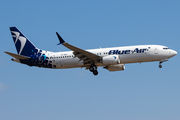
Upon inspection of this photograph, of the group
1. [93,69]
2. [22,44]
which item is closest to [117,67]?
[93,69]

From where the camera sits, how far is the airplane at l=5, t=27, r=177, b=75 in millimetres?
45438

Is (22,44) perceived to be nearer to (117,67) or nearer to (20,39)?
(20,39)

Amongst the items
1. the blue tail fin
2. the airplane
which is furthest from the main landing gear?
the blue tail fin

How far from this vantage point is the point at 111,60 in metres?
45.3

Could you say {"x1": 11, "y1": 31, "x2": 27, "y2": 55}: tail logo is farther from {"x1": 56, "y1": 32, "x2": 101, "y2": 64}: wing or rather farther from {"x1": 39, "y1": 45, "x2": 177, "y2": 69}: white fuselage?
{"x1": 56, "y1": 32, "x2": 101, "y2": 64}: wing

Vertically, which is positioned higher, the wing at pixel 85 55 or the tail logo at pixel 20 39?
the tail logo at pixel 20 39

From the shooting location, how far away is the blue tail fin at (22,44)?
50.8 m

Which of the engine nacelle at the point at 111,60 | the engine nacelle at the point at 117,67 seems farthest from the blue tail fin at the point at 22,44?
the engine nacelle at the point at 117,67

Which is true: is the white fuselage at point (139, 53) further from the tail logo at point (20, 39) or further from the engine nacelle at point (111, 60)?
the tail logo at point (20, 39)

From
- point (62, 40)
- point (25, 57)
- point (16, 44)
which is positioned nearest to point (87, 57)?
point (62, 40)

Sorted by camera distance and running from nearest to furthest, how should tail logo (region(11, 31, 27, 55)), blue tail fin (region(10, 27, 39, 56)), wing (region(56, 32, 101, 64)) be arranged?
1. wing (region(56, 32, 101, 64))
2. blue tail fin (region(10, 27, 39, 56))
3. tail logo (region(11, 31, 27, 55))

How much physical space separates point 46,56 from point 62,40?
902 centimetres

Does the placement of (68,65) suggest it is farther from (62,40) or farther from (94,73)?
(62,40)

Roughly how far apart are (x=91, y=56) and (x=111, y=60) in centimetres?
305
